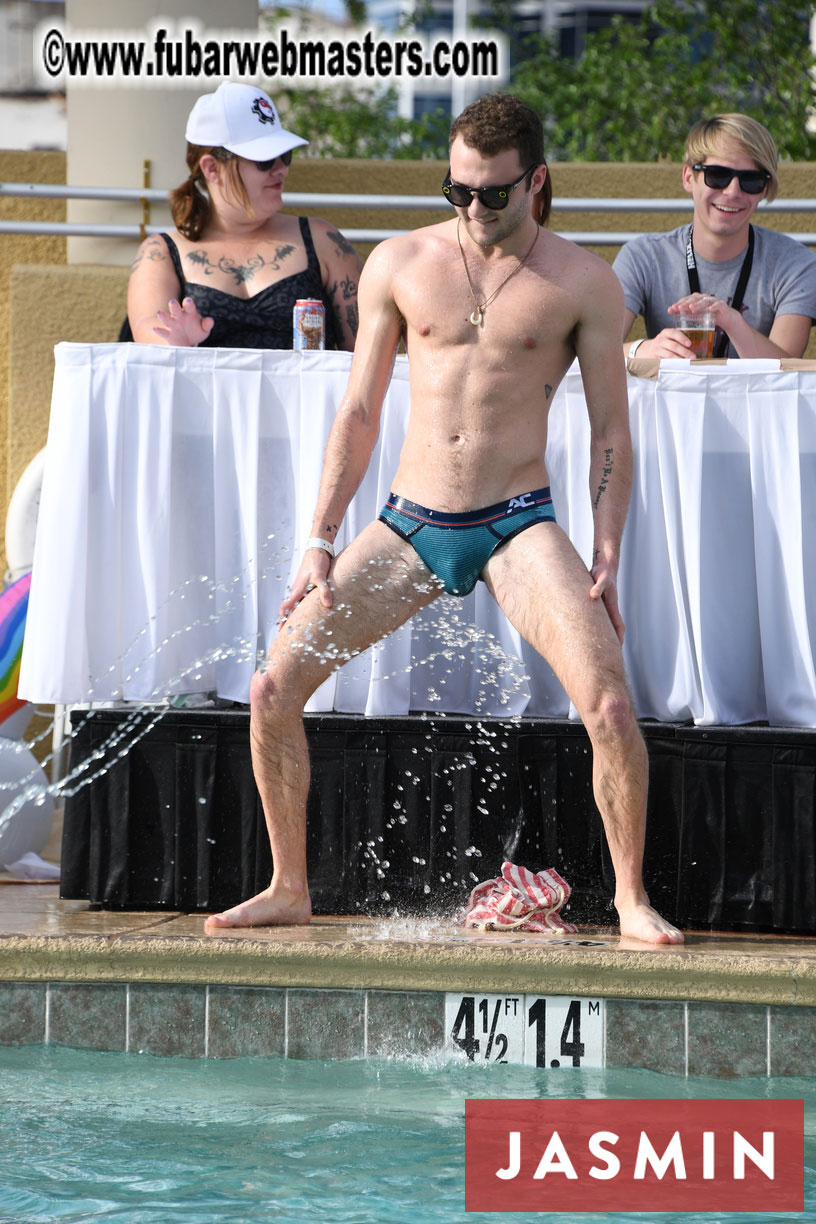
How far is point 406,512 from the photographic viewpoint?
3553mm

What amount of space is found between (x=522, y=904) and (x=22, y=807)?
1780 mm

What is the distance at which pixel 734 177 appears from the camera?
4.29 metres

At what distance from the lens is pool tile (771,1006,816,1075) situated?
316 centimetres

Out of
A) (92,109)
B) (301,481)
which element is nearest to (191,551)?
(301,481)

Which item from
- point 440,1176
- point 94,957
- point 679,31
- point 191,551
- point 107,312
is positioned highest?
point 679,31

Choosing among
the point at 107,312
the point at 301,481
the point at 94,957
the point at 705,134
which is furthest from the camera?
the point at 107,312

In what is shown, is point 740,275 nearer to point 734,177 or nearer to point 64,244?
point 734,177

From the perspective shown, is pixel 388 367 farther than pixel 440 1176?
Yes

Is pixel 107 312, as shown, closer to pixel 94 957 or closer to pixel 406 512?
pixel 406 512

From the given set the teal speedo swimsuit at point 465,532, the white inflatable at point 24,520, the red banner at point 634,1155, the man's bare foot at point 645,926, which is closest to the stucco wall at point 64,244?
the white inflatable at point 24,520

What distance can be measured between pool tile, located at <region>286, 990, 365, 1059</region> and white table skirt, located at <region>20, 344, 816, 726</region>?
3.00 ft

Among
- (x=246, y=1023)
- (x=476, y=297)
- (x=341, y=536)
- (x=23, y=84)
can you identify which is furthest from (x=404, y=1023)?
(x=23, y=84)

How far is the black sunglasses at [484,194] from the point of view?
11.1 ft

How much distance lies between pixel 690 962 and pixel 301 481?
5.30ft
